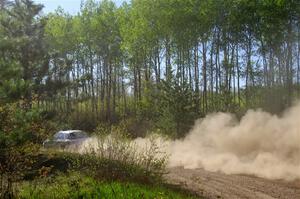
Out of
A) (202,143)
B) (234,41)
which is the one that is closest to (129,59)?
(234,41)

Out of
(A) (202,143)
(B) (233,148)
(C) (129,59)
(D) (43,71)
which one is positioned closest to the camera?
(B) (233,148)

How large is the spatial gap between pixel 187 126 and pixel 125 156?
61.3ft

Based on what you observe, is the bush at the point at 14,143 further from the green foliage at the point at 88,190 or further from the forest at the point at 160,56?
the forest at the point at 160,56

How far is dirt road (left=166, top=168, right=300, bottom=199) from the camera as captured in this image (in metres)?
17.1

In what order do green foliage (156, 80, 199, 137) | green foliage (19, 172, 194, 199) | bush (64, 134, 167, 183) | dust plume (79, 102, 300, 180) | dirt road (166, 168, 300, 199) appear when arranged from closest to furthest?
green foliage (19, 172, 194, 199) < bush (64, 134, 167, 183) < dirt road (166, 168, 300, 199) < dust plume (79, 102, 300, 180) < green foliage (156, 80, 199, 137)

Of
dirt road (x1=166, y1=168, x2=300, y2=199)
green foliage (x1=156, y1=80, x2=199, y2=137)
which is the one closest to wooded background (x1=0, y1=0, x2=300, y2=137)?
green foliage (x1=156, y1=80, x2=199, y2=137)

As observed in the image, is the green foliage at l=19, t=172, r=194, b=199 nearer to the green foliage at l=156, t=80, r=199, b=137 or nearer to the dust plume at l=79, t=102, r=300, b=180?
the dust plume at l=79, t=102, r=300, b=180

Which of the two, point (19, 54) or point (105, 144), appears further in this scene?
point (19, 54)

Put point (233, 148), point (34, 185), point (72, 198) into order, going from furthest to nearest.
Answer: point (233, 148), point (34, 185), point (72, 198)

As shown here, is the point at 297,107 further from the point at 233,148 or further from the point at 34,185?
the point at 34,185

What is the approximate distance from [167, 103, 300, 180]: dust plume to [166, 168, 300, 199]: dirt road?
2062 mm

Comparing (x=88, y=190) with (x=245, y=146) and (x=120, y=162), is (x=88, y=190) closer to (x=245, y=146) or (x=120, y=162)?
(x=120, y=162)

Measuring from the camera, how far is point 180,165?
29.2 m

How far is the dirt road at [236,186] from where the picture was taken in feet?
56.0
